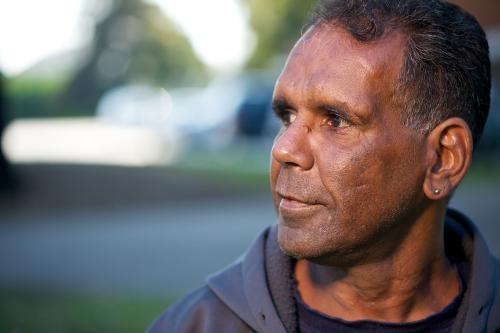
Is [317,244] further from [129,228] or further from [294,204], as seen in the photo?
[129,228]

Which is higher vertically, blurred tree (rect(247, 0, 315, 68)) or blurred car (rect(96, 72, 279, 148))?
blurred tree (rect(247, 0, 315, 68))

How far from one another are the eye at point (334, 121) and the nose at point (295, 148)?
79 mm

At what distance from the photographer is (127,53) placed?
173 feet

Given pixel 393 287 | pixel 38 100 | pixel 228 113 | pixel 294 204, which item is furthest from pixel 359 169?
pixel 38 100

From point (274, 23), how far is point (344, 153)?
112ft

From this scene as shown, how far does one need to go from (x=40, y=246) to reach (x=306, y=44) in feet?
25.3

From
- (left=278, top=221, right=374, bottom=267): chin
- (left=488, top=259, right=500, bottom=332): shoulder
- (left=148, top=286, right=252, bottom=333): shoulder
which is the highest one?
(left=278, top=221, right=374, bottom=267): chin

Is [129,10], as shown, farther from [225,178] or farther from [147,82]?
[225,178]

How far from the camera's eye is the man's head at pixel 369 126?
2.47 meters

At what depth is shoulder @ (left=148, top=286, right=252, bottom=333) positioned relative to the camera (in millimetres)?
2562

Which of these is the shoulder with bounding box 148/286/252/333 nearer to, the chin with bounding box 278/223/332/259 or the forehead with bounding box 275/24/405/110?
the chin with bounding box 278/223/332/259

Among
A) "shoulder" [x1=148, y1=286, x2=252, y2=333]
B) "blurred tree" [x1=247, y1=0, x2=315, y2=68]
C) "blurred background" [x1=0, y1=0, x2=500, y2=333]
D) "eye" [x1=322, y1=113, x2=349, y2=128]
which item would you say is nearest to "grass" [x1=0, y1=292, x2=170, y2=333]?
"blurred background" [x1=0, y1=0, x2=500, y2=333]

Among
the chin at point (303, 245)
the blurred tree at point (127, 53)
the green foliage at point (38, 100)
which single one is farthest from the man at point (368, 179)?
the blurred tree at point (127, 53)

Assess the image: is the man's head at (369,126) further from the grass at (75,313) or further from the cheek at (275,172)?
the grass at (75,313)
